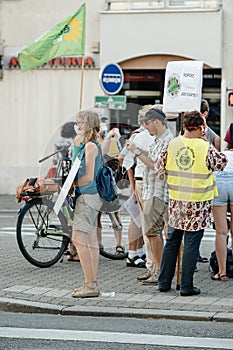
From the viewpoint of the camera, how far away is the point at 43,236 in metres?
11.3

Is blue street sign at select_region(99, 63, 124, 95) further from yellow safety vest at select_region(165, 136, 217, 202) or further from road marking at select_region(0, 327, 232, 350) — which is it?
road marking at select_region(0, 327, 232, 350)

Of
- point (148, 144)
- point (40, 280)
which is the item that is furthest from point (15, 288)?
point (148, 144)

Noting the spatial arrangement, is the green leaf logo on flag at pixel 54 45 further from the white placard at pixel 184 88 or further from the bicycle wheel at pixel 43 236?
the white placard at pixel 184 88

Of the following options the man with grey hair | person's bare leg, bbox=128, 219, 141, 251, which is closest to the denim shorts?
the man with grey hair

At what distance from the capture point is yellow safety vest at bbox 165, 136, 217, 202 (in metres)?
9.27

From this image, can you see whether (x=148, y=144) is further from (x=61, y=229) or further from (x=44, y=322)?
(x=44, y=322)

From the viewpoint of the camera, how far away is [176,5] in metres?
23.8

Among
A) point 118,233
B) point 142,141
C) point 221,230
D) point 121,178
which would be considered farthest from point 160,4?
point 221,230

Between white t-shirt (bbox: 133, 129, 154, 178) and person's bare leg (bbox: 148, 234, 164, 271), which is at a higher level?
white t-shirt (bbox: 133, 129, 154, 178)

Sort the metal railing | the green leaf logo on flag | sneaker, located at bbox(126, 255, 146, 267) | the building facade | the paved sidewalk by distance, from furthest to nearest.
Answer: the metal railing < the building facade < the green leaf logo on flag < sneaker, located at bbox(126, 255, 146, 267) < the paved sidewalk

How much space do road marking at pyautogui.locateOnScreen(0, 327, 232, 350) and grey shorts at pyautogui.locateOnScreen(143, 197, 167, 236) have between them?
2.33m

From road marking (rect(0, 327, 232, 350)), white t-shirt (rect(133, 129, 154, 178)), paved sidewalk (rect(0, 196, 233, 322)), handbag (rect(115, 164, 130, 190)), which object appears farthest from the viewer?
handbag (rect(115, 164, 130, 190))

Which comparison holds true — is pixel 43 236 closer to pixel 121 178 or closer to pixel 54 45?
pixel 121 178

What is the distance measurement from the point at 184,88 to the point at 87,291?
2.52 metres
